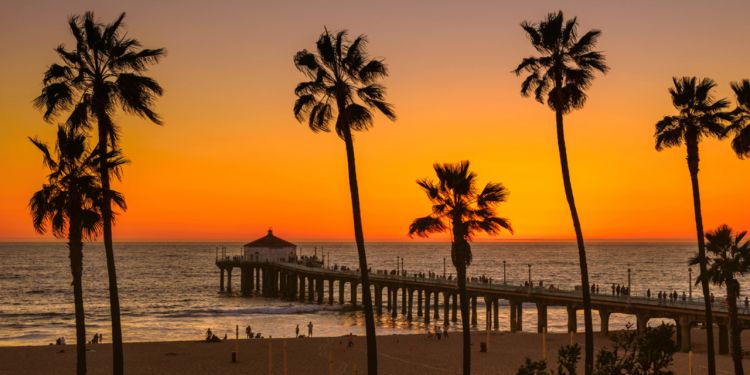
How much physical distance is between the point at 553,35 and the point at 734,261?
14.5 meters

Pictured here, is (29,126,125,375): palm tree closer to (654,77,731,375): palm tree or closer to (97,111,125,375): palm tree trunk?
(97,111,125,375): palm tree trunk

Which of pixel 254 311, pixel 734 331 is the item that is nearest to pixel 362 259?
pixel 734 331

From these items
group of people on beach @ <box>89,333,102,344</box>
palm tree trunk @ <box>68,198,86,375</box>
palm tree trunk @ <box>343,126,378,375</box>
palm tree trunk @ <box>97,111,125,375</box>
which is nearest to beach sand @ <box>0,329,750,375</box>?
group of people on beach @ <box>89,333,102,344</box>

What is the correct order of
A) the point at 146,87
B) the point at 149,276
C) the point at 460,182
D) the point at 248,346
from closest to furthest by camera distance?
1. the point at 146,87
2. the point at 460,182
3. the point at 248,346
4. the point at 149,276

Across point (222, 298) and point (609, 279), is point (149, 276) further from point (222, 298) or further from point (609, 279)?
point (609, 279)

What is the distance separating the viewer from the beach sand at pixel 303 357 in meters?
37.5

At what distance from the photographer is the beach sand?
37.5 m

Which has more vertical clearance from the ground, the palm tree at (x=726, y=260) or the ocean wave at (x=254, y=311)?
the palm tree at (x=726, y=260)

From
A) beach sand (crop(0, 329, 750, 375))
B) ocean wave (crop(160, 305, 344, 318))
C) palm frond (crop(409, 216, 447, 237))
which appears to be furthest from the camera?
ocean wave (crop(160, 305, 344, 318))

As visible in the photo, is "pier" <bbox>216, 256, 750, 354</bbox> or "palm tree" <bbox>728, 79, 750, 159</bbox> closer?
"palm tree" <bbox>728, 79, 750, 159</bbox>

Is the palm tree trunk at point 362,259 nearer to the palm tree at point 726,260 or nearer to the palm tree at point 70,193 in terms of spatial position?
the palm tree at point 70,193

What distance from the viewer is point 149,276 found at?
525ft

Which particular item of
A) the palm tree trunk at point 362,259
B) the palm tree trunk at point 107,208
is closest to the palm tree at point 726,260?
the palm tree trunk at point 362,259

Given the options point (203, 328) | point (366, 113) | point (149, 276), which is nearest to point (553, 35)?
point (366, 113)
